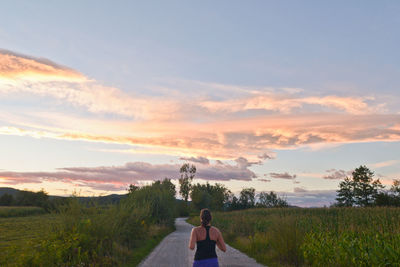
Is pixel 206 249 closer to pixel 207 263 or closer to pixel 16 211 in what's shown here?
pixel 207 263

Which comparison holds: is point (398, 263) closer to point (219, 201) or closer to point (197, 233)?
point (197, 233)

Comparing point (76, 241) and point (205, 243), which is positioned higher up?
point (205, 243)

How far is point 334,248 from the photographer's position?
13.4 meters

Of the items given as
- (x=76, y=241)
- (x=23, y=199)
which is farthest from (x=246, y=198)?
(x=76, y=241)

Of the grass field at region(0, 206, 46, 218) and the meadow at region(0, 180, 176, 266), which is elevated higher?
the meadow at region(0, 180, 176, 266)

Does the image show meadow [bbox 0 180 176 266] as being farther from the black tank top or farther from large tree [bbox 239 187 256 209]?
large tree [bbox 239 187 256 209]

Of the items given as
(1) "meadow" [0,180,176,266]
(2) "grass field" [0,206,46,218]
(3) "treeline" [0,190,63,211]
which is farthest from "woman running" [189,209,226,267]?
(3) "treeline" [0,190,63,211]

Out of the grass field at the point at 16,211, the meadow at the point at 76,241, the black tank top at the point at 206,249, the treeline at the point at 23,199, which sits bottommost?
the grass field at the point at 16,211

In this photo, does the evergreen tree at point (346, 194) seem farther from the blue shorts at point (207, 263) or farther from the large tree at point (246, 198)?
the blue shorts at point (207, 263)

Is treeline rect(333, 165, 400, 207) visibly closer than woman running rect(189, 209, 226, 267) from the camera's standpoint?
No

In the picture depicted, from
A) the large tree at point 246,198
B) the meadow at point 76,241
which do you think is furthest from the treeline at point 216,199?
the meadow at point 76,241

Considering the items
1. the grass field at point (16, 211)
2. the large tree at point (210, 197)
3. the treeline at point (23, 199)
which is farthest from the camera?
the large tree at point (210, 197)

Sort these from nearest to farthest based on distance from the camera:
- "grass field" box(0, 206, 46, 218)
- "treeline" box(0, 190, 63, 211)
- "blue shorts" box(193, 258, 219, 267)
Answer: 1. "blue shorts" box(193, 258, 219, 267)
2. "grass field" box(0, 206, 46, 218)
3. "treeline" box(0, 190, 63, 211)

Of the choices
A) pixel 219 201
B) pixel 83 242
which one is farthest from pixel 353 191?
pixel 83 242
